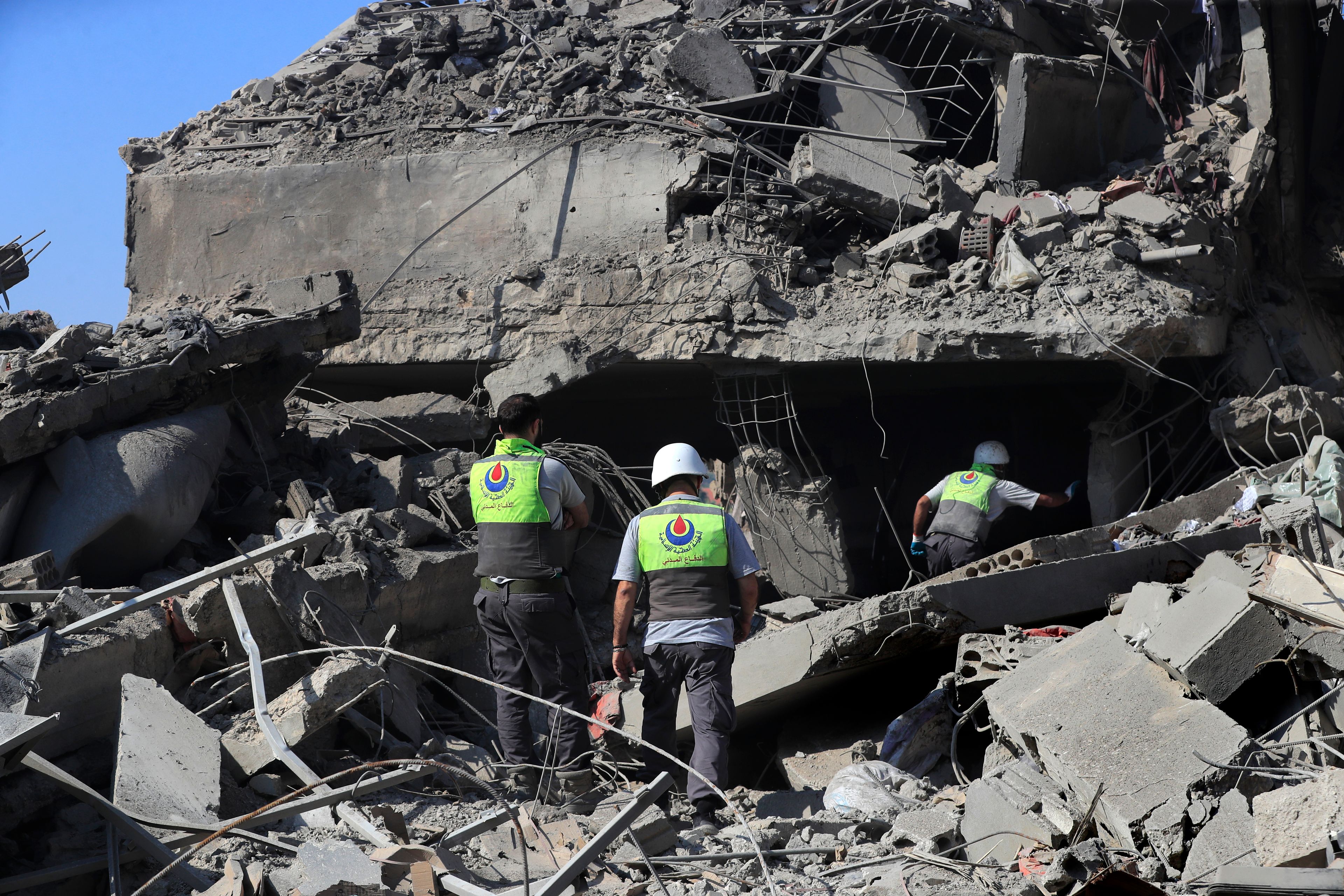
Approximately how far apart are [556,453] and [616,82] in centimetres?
370

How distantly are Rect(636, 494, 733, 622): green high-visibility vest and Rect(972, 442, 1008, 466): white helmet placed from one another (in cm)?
309

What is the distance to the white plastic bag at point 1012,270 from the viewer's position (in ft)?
24.8

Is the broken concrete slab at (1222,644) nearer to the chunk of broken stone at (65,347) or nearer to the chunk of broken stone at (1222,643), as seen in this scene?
the chunk of broken stone at (1222,643)

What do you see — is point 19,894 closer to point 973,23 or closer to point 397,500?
point 397,500

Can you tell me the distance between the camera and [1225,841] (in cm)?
358

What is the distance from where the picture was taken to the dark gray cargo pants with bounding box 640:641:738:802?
459 centimetres

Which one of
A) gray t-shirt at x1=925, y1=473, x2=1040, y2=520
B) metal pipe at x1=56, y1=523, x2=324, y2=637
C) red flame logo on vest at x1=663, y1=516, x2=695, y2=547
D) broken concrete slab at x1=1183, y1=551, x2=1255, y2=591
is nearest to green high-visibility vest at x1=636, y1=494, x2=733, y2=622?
red flame logo on vest at x1=663, y1=516, x2=695, y2=547

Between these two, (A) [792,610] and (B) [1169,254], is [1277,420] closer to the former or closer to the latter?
(B) [1169,254]

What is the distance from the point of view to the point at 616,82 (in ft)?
30.1

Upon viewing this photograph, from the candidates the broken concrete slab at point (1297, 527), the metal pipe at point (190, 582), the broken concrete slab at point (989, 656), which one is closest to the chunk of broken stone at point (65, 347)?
the metal pipe at point (190, 582)

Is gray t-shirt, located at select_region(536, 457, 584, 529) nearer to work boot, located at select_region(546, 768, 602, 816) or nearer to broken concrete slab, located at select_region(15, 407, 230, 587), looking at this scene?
work boot, located at select_region(546, 768, 602, 816)

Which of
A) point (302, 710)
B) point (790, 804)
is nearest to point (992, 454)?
point (790, 804)

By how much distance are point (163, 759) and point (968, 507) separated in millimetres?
4832

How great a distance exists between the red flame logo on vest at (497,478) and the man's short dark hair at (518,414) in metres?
0.19
